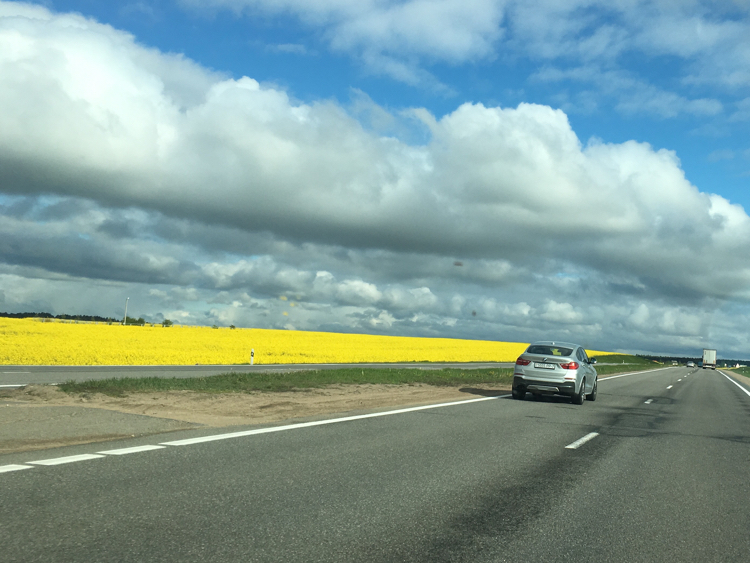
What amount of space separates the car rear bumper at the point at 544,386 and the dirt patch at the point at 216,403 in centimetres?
191

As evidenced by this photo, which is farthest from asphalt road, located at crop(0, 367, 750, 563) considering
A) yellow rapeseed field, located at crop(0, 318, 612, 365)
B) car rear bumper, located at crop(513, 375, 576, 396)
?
yellow rapeseed field, located at crop(0, 318, 612, 365)

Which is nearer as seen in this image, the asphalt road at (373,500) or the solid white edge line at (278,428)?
the asphalt road at (373,500)

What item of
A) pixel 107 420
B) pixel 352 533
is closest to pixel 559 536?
pixel 352 533

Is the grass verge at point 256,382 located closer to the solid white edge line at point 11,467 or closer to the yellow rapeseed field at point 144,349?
the solid white edge line at point 11,467

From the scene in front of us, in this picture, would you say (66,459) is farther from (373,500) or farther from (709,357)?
(709,357)

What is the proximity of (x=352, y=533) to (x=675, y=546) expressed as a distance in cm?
249

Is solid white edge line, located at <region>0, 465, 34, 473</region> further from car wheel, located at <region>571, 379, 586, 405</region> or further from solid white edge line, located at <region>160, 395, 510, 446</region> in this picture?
car wheel, located at <region>571, 379, 586, 405</region>

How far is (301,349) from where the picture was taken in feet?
160

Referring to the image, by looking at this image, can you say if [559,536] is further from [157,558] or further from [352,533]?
[157,558]

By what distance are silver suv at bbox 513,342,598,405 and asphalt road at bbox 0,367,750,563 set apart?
21.3 ft

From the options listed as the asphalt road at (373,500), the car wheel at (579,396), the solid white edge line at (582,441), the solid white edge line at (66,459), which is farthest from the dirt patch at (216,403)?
the solid white edge line at (582,441)

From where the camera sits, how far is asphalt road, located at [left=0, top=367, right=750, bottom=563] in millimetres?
4371

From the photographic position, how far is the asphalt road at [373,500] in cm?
437

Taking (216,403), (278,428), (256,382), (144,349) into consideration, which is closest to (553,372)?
(256,382)
